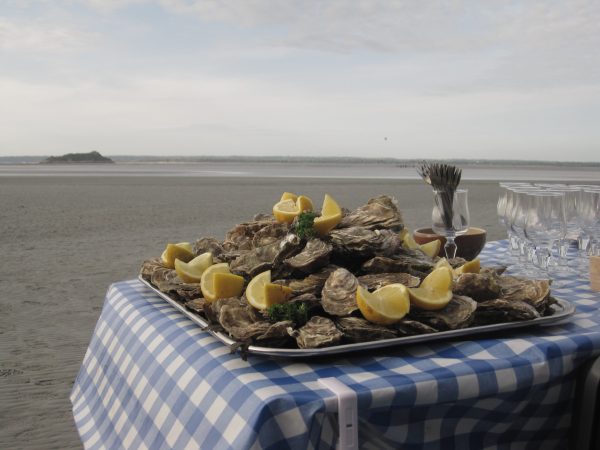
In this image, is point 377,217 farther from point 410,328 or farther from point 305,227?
point 410,328

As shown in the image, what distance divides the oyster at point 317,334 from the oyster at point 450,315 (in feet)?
0.96

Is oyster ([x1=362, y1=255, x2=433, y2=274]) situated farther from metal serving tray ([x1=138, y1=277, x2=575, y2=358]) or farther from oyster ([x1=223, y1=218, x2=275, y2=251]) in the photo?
oyster ([x1=223, y1=218, x2=275, y2=251])

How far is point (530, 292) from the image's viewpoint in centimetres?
212

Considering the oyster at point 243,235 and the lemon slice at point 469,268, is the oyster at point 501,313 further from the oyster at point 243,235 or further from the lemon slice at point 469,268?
the oyster at point 243,235

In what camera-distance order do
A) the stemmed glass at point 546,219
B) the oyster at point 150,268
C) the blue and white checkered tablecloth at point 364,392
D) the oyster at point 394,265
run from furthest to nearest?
the stemmed glass at point 546,219, the oyster at point 150,268, the oyster at point 394,265, the blue and white checkered tablecloth at point 364,392

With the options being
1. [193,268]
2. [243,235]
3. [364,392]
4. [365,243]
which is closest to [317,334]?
[364,392]

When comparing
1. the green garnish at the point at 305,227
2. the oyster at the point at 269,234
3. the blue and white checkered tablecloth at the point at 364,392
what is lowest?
the blue and white checkered tablecloth at the point at 364,392

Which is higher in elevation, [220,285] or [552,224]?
[552,224]

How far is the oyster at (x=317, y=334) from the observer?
1687 mm

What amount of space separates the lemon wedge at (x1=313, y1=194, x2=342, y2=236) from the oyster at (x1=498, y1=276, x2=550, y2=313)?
632mm

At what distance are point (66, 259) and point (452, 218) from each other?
896 cm

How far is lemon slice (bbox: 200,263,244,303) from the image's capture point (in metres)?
2.03

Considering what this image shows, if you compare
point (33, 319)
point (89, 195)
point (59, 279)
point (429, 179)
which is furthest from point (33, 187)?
point (429, 179)

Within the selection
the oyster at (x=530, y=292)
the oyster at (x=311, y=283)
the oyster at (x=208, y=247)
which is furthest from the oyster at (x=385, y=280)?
the oyster at (x=208, y=247)
